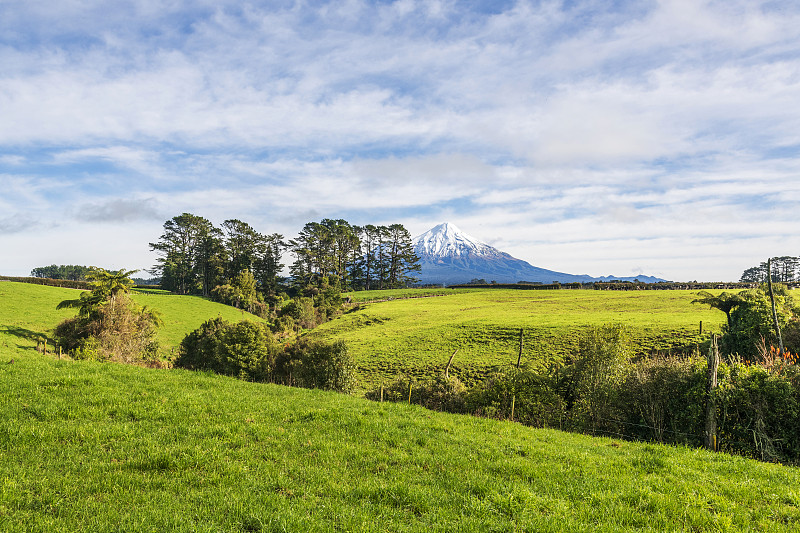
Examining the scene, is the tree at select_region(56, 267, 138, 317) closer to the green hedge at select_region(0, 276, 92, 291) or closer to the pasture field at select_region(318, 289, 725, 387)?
the pasture field at select_region(318, 289, 725, 387)

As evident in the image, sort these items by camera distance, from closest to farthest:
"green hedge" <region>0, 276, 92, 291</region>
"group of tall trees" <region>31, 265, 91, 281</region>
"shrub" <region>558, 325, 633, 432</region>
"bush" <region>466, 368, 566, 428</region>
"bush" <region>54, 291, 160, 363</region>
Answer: "shrub" <region>558, 325, 633, 432</region>
"bush" <region>466, 368, 566, 428</region>
"bush" <region>54, 291, 160, 363</region>
"green hedge" <region>0, 276, 92, 291</region>
"group of tall trees" <region>31, 265, 91, 281</region>

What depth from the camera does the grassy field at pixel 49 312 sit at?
39.9 metres

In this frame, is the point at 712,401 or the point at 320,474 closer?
the point at 320,474

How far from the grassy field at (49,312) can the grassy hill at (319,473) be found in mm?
33923

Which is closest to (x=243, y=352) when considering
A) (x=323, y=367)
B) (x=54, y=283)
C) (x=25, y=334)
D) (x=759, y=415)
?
(x=323, y=367)

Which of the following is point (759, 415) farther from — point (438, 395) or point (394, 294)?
point (394, 294)

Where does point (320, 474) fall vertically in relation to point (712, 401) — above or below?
below

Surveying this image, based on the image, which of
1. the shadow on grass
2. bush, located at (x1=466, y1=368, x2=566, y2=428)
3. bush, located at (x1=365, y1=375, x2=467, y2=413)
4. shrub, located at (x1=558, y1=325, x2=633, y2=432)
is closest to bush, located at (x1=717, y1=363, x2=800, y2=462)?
shrub, located at (x1=558, y1=325, x2=633, y2=432)

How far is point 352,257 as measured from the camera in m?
130

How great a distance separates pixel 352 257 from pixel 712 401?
121326 mm

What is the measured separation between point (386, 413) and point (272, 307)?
92808 mm

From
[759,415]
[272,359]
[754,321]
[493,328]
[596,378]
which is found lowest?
[493,328]

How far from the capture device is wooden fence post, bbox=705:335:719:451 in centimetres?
1191

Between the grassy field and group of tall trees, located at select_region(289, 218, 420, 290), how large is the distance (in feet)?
101
